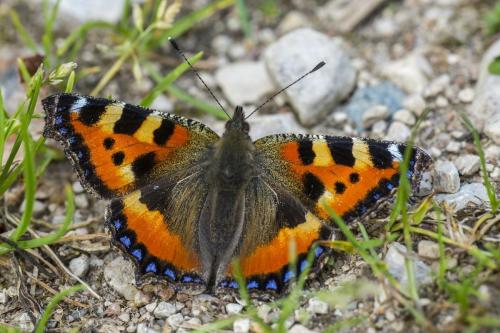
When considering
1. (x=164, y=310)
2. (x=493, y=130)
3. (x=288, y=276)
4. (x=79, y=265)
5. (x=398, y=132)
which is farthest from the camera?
(x=398, y=132)

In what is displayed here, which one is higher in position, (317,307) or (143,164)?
(143,164)

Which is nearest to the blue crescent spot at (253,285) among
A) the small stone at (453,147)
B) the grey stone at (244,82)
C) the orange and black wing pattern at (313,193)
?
the orange and black wing pattern at (313,193)

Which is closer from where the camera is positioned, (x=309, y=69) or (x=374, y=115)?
(x=374, y=115)

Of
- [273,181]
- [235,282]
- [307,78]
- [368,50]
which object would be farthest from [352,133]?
[235,282]

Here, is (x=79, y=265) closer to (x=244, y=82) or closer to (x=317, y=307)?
(x=317, y=307)

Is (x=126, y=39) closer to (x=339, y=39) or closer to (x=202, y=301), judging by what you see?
(x=339, y=39)

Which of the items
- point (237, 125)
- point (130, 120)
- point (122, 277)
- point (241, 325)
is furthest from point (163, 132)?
point (241, 325)

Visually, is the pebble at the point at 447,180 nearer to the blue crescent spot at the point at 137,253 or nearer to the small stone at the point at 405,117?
the small stone at the point at 405,117

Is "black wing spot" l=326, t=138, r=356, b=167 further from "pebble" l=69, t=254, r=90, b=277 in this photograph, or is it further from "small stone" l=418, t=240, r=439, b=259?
"pebble" l=69, t=254, r=90, b=277
